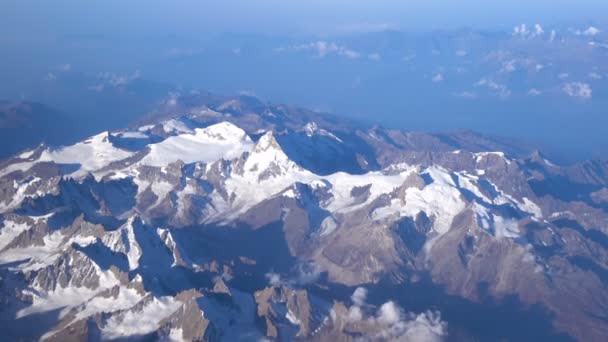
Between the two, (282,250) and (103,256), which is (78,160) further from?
(103,256)

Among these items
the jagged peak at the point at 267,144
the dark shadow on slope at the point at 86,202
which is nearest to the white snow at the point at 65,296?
the dark shadow on slope at the point at 86,202

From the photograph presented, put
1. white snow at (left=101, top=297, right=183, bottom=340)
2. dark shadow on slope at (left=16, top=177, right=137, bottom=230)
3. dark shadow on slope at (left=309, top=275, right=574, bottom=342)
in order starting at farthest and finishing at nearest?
1. dark shadow on slope at (left=16, top=177, right=137, bottom=230)
2. dark shadow on slope at (left=309, top=275, right=574, bottom=342)
3. white snow at (left=101, top=297, right=183, bottom=340)

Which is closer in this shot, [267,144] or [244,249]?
[244,249]

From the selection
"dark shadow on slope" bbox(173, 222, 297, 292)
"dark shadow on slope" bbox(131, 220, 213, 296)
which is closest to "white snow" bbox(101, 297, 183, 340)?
"dark shadow on slope" bbox(131, 220, 213, 296)

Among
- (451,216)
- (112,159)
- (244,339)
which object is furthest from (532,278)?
(112,159)

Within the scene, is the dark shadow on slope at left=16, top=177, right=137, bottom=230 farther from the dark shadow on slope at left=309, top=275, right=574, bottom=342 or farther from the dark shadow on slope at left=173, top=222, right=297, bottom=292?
the dark shadow on slope at left=309, top=275, right=574, bottom=342

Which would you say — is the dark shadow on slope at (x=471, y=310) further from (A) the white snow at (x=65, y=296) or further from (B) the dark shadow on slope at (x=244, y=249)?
(A) the white snow at (x=65, y=296)

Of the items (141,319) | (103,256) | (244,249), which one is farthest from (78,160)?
(141,319)

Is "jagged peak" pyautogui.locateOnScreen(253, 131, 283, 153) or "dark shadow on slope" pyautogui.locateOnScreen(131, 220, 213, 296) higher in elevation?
"dark shadow on slope" pyautogui.locateOnScreen(131, 220, 213, 296)
